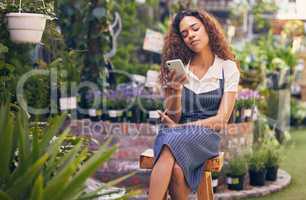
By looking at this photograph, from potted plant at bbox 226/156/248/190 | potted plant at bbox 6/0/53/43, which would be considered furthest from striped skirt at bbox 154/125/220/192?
potted plant at bbox 226/156/248/190

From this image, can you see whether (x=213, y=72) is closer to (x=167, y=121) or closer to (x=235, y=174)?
(x=167, y=121)

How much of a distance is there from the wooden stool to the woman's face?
66cm

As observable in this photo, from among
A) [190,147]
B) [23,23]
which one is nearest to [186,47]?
[190,147]

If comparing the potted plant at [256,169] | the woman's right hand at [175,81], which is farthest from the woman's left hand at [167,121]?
the potted plant at [256,169]

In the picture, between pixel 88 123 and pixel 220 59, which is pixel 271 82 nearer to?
pixel 88 123

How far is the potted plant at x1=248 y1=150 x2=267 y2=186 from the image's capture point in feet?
17.1

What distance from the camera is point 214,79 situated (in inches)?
132

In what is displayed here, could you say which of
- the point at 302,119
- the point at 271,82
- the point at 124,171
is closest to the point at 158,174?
the point at 124,171

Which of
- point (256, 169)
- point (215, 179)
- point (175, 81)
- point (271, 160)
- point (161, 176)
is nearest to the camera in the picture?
point (161, 176)

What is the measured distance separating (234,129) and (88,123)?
139cm

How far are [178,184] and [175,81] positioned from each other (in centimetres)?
58

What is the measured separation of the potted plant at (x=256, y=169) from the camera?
5211 millimetres

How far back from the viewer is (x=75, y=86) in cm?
559

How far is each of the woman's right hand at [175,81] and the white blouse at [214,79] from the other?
7cm
